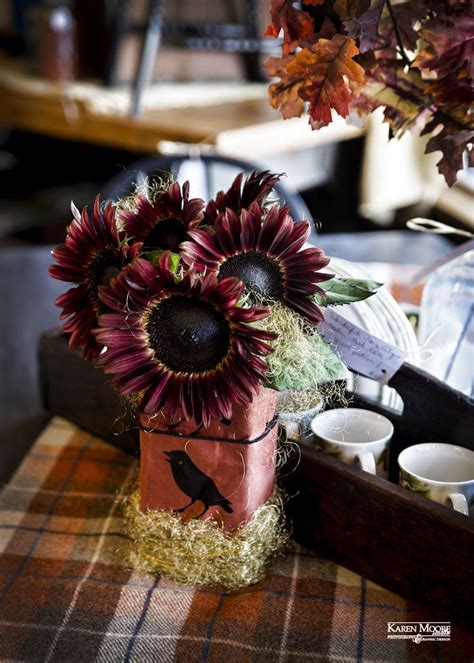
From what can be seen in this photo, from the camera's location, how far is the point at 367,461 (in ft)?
2.34

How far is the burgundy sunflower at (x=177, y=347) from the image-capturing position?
1.81 ft

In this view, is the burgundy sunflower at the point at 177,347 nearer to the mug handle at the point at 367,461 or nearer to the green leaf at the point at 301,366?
the green leaf at the point at 301,366

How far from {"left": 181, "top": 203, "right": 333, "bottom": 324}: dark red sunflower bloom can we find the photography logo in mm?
293

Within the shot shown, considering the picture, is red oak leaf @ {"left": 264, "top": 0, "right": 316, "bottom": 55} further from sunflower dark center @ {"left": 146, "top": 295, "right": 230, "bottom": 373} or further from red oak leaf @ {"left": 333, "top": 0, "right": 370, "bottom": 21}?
sunflower dark center @ {"left": 146, "top": 295, "right": 230, "bottom": 373}

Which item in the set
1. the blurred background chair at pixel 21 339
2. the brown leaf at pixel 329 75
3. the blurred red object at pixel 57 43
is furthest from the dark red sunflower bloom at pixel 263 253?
the blurred red object at pixel 57 43

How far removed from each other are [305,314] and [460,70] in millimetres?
258

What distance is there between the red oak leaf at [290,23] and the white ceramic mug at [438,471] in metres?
0.39

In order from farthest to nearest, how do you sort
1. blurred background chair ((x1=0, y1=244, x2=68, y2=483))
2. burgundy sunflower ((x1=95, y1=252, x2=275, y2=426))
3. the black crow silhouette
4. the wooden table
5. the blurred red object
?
1. the blurred red object
2. the wooden table
3. blurred background chair ((x1=0, y1=244, x2=68, y2=483))
4. the black crow silhouette
5. burgundy sunflower ((x1=95, y1=252, x2=275, y2=426))

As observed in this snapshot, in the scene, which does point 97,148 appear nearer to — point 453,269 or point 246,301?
point 453,269

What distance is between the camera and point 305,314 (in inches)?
23.5

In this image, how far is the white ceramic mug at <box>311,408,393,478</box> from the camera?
2.37 ft

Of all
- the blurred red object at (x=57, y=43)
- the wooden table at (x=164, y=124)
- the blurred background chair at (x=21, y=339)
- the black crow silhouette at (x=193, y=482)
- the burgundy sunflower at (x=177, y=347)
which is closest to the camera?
the burgundy sunflower at (x=177, y=347)

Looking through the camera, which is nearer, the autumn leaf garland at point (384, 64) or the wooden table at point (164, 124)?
the autumn leaf garland at point (384, 64)

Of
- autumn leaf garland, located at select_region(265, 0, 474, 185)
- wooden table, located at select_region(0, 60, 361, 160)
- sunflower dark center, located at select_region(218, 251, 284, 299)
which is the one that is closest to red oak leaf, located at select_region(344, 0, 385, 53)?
autumn leaf garland, located at select_region(265, 0, 474, 185)
